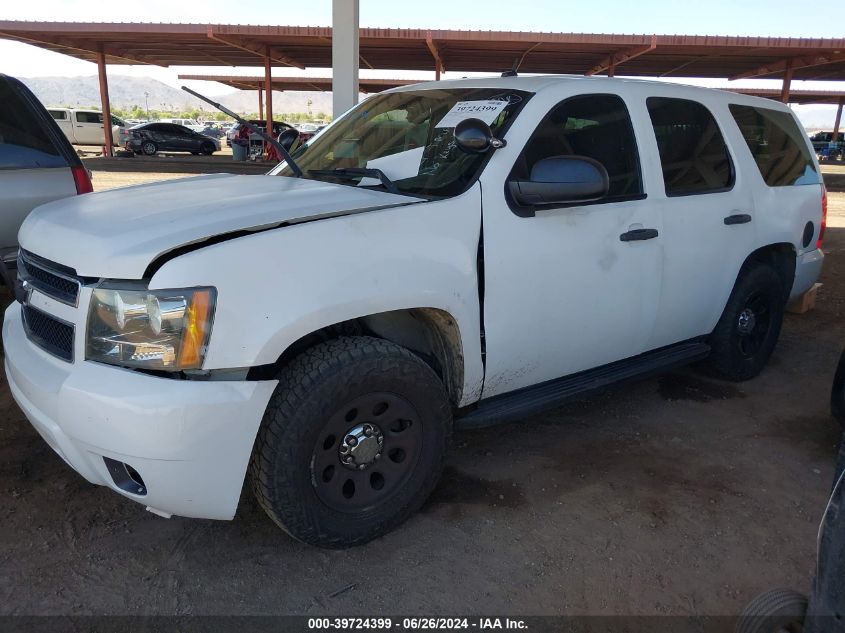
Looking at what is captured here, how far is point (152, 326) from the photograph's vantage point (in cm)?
209

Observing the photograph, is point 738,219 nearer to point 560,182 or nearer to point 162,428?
point 560,182

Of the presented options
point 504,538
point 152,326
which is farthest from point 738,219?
point 152,326

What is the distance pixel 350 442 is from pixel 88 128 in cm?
3429

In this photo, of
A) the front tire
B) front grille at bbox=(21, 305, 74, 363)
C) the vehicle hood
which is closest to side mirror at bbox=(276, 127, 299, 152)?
the vehicle hood

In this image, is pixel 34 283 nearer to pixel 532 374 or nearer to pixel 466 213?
pixel 466 213

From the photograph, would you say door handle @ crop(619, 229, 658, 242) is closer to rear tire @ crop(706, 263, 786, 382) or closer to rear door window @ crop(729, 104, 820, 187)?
rear tire @ crop(706, 263, 786, 382)

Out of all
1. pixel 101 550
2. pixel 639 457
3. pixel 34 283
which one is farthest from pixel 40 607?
pixel 639 457

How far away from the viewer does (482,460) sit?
341cm

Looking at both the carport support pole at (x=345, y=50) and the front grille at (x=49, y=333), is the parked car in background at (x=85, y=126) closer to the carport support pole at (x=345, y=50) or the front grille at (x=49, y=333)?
the carport support pole at (x=345, y=50)

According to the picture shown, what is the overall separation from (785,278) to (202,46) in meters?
24.1

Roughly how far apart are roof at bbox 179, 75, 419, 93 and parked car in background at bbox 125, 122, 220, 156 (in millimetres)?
4647

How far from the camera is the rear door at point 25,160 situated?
4266mm

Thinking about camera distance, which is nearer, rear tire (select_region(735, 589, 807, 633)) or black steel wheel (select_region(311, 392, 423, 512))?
rear tire (select_region(735, 589, 807, 633))

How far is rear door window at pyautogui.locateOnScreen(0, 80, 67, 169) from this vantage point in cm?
430
